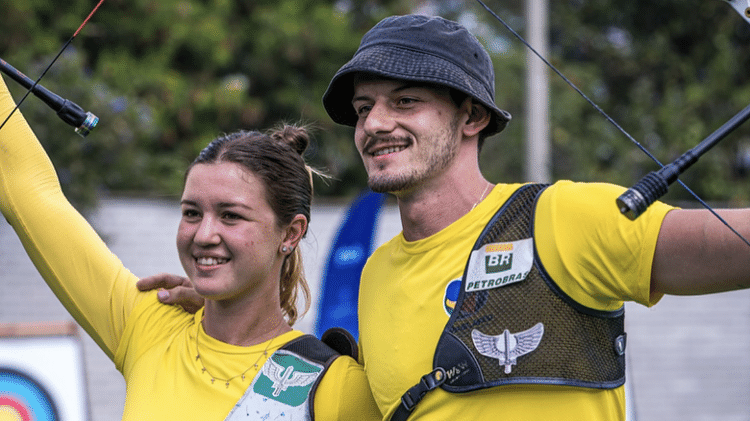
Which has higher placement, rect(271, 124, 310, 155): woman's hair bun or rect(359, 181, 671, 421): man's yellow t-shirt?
rect(271, 124, 310, 155): woman's hair bun

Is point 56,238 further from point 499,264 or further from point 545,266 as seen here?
point 545,266

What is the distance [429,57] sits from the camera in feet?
6.62

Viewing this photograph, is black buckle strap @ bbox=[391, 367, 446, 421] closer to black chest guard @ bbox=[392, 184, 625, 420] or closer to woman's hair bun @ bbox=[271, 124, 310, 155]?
black chest guard @ bbox=[392, 184, 625, 420]

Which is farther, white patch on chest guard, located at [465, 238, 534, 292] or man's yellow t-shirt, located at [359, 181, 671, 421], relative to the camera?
white patch on chest guard, located at [465, 238, 534, 292]

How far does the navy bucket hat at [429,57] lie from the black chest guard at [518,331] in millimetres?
321

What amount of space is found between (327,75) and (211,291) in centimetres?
831

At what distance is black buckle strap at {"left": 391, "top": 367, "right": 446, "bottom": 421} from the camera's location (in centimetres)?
185

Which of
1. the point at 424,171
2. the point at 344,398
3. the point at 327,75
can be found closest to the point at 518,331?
the point at 424,171

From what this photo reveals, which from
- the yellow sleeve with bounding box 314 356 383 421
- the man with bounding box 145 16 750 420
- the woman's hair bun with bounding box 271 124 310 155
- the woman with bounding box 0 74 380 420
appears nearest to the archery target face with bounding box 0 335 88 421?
the woman with bounding box 0 74 380 420

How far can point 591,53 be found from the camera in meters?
12.9

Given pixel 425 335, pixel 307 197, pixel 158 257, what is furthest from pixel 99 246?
pixel 158 257

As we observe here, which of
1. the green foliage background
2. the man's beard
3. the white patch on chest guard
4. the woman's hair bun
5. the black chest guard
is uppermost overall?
the green foliage background

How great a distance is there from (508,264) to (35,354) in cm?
357

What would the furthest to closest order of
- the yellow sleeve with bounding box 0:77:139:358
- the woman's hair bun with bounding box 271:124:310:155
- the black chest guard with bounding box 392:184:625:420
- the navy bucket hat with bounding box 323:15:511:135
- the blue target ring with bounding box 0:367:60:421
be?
the blue target ring with bounding box 0:367:60:421, the woman's hair bun with bounding box 271:124:310:155, the yellow sleeve with bounding box 0:77:139:358, the navy bucket hat with bounding box 323:15:511:135, the black chest guard with bounding box 392:184:625:420
